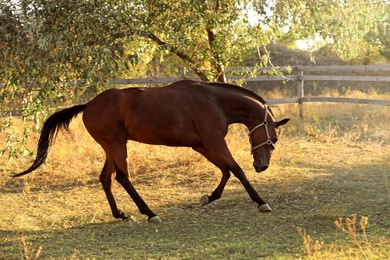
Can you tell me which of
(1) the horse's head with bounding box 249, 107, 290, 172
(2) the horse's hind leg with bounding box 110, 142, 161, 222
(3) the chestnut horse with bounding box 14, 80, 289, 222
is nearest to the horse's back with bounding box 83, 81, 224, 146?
(3) the chestnut horse with bounding box 14, 80, 289, 222

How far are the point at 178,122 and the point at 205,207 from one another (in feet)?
4.31

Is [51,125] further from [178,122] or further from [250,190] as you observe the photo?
[250,190]

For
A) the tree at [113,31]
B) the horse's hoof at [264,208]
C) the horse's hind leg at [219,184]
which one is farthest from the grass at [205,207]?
the tree at [113,31]

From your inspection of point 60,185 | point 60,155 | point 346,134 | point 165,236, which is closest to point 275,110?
point 346,134

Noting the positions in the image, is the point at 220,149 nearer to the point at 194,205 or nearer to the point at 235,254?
the point at 194,205

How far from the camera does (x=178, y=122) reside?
7988mm

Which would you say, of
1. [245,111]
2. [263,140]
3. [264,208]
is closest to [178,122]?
[245,111]

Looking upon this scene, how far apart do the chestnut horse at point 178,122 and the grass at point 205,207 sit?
596 mm

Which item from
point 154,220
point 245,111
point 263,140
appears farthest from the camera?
point 245,111

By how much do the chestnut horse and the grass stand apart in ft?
1.96

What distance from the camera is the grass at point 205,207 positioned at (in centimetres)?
624

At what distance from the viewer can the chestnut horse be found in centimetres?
786

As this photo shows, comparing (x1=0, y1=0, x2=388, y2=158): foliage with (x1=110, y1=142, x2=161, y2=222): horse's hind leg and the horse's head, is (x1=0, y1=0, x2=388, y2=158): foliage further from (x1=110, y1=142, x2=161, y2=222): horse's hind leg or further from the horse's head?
the horse's head

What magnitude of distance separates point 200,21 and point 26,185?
3807 mm
